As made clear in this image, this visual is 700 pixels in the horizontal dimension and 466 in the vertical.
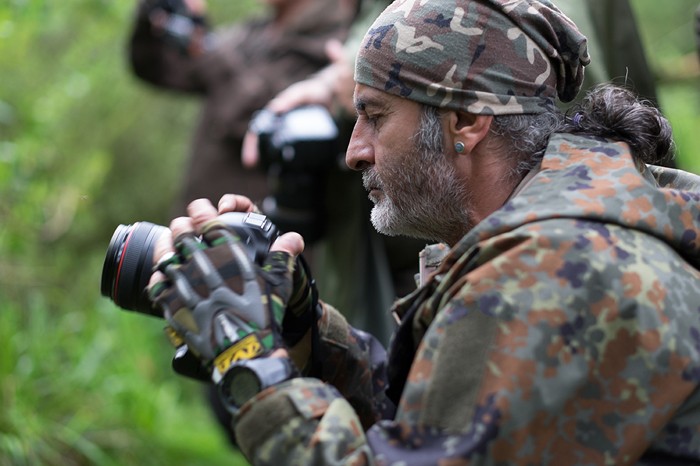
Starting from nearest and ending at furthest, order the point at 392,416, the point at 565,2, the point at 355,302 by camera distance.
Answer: the point at 392,416
the point at 565,2
the point at 355,302

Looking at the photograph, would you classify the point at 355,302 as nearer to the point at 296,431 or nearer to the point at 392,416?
the point at 392,416

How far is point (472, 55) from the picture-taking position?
2438 millimetres

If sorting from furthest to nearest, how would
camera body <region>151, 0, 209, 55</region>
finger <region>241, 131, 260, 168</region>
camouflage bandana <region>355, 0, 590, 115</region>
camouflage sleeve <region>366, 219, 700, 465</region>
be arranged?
1. camera body <region>151, 0, 209, 55</region>
2. finger <region>241, 131, 260, 168</region>
3. camouflage bandana <region>355, 0, 590, 115</region>
4. camouflage sleeve <region>366, 219, 700, 465</region>

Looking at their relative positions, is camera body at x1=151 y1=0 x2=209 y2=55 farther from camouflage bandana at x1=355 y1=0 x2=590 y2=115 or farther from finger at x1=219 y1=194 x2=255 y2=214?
camouflage bandana at x1=355 y1=0 x2=590 y2=115

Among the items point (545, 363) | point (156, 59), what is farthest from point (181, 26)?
point (545, 363)

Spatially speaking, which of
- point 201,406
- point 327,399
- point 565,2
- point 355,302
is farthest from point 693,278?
point 201,406

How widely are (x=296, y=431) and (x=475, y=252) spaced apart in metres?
0.47

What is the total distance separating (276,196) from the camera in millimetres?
4629

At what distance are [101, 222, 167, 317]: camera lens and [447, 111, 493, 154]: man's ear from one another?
0.65 m

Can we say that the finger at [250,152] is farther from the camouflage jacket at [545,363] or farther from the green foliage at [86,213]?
the camouflage jacket at [545,363]

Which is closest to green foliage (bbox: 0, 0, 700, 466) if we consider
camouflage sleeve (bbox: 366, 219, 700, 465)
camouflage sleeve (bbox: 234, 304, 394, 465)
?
camouflage sleeve (bbox: 234, 304, 394, 465)

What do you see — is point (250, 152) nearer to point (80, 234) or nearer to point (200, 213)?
point (80, 234)

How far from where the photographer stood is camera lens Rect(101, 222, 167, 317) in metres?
2.50

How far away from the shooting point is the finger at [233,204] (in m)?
2.53
